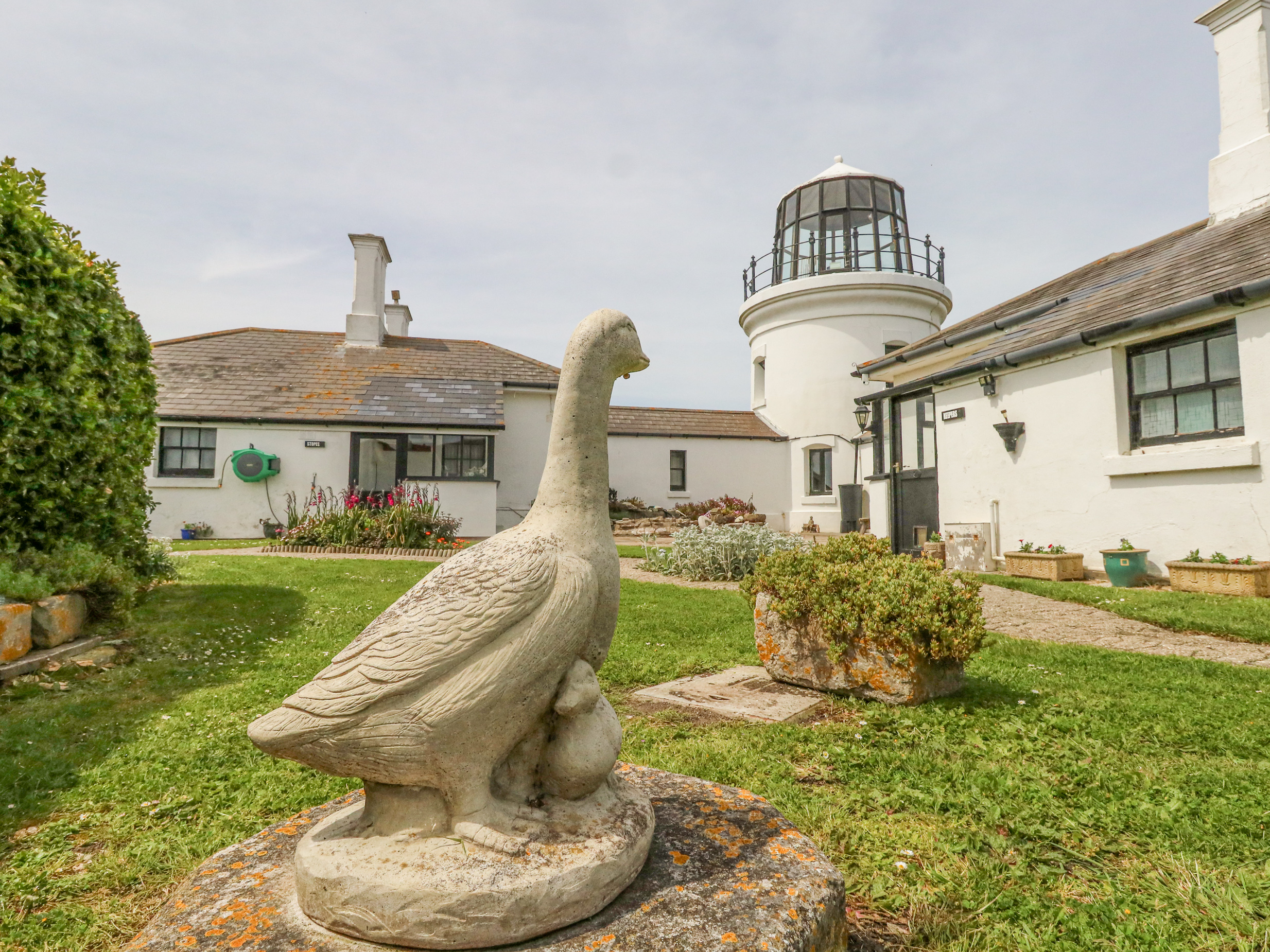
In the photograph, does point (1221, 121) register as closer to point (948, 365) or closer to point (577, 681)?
point (948, 365)

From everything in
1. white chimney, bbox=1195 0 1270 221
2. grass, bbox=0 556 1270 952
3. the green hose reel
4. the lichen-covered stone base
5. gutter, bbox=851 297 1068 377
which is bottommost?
grass, bbox=0 556 1270 952

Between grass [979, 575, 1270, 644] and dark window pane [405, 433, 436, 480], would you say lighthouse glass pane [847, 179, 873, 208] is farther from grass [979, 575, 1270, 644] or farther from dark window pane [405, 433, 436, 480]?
grass [979, 575, 1270, 644]

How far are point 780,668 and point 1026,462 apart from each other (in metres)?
8.01

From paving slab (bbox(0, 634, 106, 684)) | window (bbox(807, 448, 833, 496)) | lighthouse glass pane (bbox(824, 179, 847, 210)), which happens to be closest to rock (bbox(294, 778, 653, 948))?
paving slab (bbox(0, 634, 106, 684))

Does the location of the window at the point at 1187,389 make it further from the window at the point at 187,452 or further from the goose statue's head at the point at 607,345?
the window at the point at 187,452

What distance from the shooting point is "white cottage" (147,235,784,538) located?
18016 millimetres

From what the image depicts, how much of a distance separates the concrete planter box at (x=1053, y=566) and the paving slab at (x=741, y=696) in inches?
260

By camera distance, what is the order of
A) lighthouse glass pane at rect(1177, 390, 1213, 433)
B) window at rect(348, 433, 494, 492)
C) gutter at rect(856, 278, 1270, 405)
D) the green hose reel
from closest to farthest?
gutter at rect(856, 278, 1270, 405)
lighthouse glass pane at rect(1177, 390, 1213, 433)
the green hose reel
window at rect(348, 433, 494, 492)

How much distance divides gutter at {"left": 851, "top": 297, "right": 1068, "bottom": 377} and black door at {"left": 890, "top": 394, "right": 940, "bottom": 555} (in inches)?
52.9

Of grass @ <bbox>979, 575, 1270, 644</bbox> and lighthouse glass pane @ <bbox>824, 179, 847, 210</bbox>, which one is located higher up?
lighthouse glass pane @ <bbox>824, 179, 847, 210</bbox>

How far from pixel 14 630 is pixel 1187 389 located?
12.6 meters

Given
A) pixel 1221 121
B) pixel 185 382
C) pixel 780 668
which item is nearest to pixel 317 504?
pixel 185 382

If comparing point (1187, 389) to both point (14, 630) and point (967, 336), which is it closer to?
point (967, 336)

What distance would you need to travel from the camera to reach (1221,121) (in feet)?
38.1
